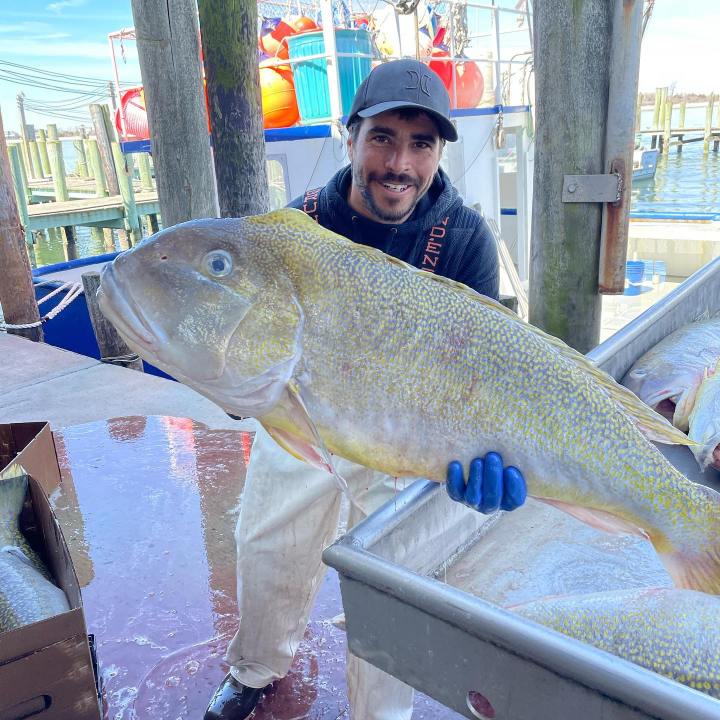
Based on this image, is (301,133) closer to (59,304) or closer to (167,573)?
(59,304)

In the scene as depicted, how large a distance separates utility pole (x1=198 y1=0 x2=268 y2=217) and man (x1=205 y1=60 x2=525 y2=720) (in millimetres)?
1370

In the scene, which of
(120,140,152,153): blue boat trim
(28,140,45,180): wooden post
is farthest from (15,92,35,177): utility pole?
(120,140,152,153): blue boat trim

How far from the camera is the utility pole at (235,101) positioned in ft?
11.2

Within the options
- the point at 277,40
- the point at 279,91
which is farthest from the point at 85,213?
the point at 279,91

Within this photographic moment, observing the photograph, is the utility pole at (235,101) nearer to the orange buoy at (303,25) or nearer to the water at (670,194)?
the orange buoy at (303,25)

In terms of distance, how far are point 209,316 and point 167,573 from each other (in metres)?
1.93

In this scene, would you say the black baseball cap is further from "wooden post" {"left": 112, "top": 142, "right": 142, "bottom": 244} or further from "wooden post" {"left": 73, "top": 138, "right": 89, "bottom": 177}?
"wooden post" {"left": 73, "top": 138, "right": 89, "bottom": 177}

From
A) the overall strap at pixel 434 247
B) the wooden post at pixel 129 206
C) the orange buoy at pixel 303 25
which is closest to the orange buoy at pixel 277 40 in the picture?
the orange buoy at pixel 303 25

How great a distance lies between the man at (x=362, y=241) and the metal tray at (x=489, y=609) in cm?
49

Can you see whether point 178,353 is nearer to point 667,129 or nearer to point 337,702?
point 337,702

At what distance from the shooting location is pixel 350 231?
2330mm

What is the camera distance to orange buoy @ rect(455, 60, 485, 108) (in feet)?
35.8

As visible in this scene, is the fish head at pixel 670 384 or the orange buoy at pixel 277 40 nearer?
the fish head at pixel 670 384

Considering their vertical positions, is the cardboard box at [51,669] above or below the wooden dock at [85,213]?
below
